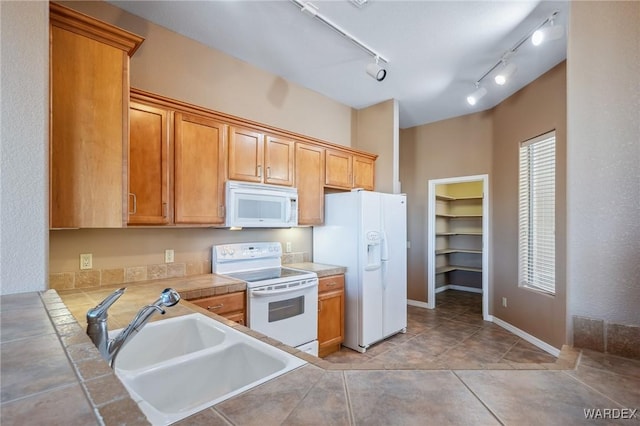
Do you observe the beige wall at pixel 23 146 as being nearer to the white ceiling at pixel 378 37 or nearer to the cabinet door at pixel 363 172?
the white ceiling at pixel 378 37

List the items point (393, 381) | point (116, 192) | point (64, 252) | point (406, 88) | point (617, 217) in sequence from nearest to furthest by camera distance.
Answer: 1. point (393, 381)
2. point (617, 217)
3. point (116, 192)
4. point (64, 252)
5. point (406, 88)

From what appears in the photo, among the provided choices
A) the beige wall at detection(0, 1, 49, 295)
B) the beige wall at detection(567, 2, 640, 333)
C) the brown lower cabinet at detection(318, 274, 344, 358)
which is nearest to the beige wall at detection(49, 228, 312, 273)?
the brown lower cabinet at detection(318, 274, 344, 358)

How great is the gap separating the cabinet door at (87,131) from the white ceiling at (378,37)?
0.84 metres

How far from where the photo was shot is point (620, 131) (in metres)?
0.93

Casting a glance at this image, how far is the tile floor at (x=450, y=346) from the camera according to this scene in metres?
3.14

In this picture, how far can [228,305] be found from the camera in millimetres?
2367

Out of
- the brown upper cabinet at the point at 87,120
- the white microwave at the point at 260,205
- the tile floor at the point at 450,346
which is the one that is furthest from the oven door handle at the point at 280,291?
the brown upper cabinet at the point at 87,120

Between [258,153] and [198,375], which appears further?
[258,153]

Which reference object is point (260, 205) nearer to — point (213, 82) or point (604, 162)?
point (213, 82)

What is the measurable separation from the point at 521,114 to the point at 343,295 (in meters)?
3.09

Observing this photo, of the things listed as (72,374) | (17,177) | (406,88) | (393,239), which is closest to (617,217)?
(72,374)

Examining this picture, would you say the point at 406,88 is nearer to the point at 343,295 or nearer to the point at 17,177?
the point at 343,295

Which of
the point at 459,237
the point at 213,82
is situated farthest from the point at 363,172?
the point at 459,237

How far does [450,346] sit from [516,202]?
1974mm
